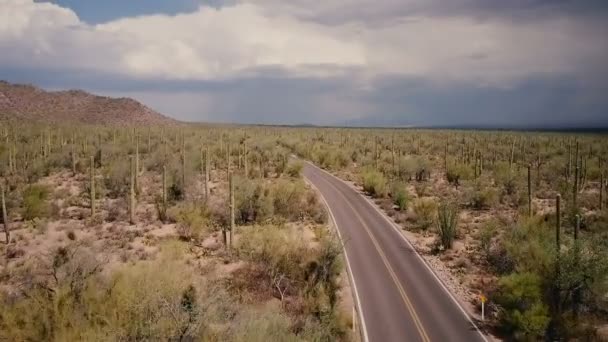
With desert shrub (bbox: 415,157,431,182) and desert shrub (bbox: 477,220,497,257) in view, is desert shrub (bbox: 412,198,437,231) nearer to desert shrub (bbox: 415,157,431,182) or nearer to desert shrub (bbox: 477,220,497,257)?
desert shrub (bbox: 477,220,497,257)

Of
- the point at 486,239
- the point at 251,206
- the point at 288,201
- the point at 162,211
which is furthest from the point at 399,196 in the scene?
the point at 162,211

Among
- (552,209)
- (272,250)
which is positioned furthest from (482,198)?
(272,250)

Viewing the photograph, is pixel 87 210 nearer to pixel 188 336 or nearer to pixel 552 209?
pixel 188 336

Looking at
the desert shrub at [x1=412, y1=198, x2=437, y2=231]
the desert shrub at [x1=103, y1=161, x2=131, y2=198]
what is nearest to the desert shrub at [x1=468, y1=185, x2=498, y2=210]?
the desert shrub at [x1=412, y1=198, x2=437, y2=231]

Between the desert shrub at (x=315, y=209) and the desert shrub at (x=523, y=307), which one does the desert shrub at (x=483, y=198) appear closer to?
the desert shrub at (x=315, y=209)

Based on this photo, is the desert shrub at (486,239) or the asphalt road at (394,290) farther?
the desert shrub at (486,239)

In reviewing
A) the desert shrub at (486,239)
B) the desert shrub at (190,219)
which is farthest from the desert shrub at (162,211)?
the desert shrub at (486,239)

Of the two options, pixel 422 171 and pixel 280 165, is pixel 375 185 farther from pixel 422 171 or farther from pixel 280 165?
pixel 280 165
